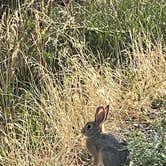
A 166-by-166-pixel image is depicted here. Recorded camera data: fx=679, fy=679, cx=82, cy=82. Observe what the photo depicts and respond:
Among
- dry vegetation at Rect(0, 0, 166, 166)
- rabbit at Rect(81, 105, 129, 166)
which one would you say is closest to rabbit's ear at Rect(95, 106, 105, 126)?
rabbit at Rect(81, 105, 129, 166)

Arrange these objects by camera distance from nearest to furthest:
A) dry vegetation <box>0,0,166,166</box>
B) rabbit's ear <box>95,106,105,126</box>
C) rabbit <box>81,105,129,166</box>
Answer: rabbit <box>81,105,129,166</box>, rabbit's ear <box>95,106,105,126</box>, dry vegetation <box>0,0,166,166</box>

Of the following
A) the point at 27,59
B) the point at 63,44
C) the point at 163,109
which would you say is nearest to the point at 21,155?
the point at 163,109

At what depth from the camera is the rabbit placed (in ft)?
14.5

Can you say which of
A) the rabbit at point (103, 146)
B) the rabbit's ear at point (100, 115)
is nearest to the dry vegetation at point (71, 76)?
the rabbit at point (103, 146)

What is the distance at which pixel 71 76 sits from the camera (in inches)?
255

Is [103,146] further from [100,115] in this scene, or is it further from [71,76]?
[71,76]

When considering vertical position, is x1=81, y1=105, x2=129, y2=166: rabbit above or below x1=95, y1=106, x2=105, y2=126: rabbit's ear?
below

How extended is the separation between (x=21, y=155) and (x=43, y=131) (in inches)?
19.5

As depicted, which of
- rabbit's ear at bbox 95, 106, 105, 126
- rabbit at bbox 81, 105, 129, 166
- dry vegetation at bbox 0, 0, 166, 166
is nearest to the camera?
rabbit at bbox 81, 105, 129, 166

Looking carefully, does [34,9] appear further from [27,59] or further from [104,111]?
[104,111]

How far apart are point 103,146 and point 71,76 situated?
2.03 m

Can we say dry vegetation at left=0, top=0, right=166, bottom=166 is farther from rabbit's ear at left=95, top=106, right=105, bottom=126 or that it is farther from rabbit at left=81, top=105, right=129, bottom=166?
rabbit's ear at left=95, top=106, right=105, bottom=126

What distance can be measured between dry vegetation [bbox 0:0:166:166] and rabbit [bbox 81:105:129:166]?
0.21m

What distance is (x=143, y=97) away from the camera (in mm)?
6176
